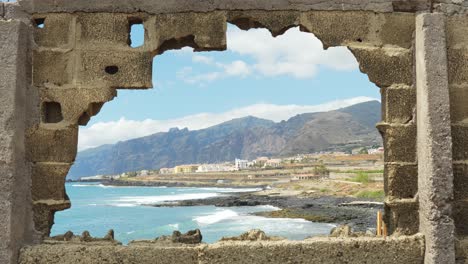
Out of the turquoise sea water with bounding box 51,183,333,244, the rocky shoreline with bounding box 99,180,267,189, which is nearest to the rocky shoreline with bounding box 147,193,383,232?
the turquoise sea water with bounding box 51,183,333,244

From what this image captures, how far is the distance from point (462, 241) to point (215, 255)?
213 cm

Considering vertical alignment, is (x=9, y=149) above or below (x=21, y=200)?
above

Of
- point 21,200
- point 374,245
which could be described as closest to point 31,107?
point 21,200

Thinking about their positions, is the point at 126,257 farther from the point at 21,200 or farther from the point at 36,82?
the point at 36,82

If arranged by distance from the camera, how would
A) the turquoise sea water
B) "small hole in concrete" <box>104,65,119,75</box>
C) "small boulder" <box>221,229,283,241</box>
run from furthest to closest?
the turquoise sea water
"small hole in concrete" <box>104,65,119,75</box>
"small boulder" <box>221,229,283,241</box>

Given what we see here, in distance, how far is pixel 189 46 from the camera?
4941 millimetres

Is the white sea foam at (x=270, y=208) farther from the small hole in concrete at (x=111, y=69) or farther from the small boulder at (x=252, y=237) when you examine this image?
the small hole in concrete at (x=111, y=69)

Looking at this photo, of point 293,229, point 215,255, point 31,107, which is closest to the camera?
point 215,255

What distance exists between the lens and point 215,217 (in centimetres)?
4284

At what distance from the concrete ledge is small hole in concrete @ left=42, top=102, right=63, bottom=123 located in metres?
0.87

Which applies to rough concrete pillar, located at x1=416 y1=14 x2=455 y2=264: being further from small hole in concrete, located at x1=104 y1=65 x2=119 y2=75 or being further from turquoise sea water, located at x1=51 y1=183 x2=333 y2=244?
turquoise sea water, located at x1=51 y1=183 x2=333 y2=244

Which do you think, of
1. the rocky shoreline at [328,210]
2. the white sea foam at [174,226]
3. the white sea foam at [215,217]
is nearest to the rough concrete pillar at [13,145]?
the rocky shoreline at [328,210]

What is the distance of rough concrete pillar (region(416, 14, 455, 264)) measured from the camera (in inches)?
171

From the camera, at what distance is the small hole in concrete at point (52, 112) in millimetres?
4784
